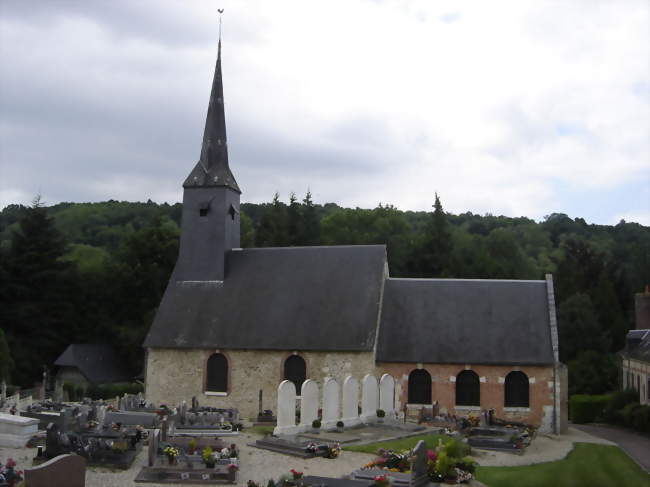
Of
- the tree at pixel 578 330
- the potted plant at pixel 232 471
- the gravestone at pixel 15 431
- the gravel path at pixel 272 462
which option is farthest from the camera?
the tree at pixel 578 330

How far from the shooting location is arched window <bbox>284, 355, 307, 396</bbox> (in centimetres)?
2939

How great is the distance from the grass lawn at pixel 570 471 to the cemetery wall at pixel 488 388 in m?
4.49

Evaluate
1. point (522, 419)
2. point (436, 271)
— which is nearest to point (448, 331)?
point (522, 419)

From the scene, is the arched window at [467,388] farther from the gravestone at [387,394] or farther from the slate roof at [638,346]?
the slate roof at [638,346]

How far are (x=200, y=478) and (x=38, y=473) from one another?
13.8 ft

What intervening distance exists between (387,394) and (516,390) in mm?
5373

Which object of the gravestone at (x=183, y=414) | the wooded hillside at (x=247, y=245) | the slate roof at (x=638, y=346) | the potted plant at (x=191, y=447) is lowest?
the potted plant at (x=191, y=447)

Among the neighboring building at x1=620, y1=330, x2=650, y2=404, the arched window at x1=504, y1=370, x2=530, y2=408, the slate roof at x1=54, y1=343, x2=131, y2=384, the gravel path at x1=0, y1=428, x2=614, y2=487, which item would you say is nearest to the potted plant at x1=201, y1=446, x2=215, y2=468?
the gravel path at x1=0, y1=428, x2=614, y2=487

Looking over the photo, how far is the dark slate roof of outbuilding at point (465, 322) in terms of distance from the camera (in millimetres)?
28469

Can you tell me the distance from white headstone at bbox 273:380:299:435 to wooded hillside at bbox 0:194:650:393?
20486mm

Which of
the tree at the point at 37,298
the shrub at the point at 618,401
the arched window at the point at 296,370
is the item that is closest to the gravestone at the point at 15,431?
the arched window at the point at 296,370

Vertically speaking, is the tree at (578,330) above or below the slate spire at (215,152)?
below

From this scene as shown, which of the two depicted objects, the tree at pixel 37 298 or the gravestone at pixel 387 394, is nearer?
the gravestone at pixel 387 394

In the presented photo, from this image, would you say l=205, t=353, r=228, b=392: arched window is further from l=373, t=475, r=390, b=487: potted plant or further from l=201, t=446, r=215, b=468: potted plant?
l=373, t=475, r=390, b=487: potted plant
